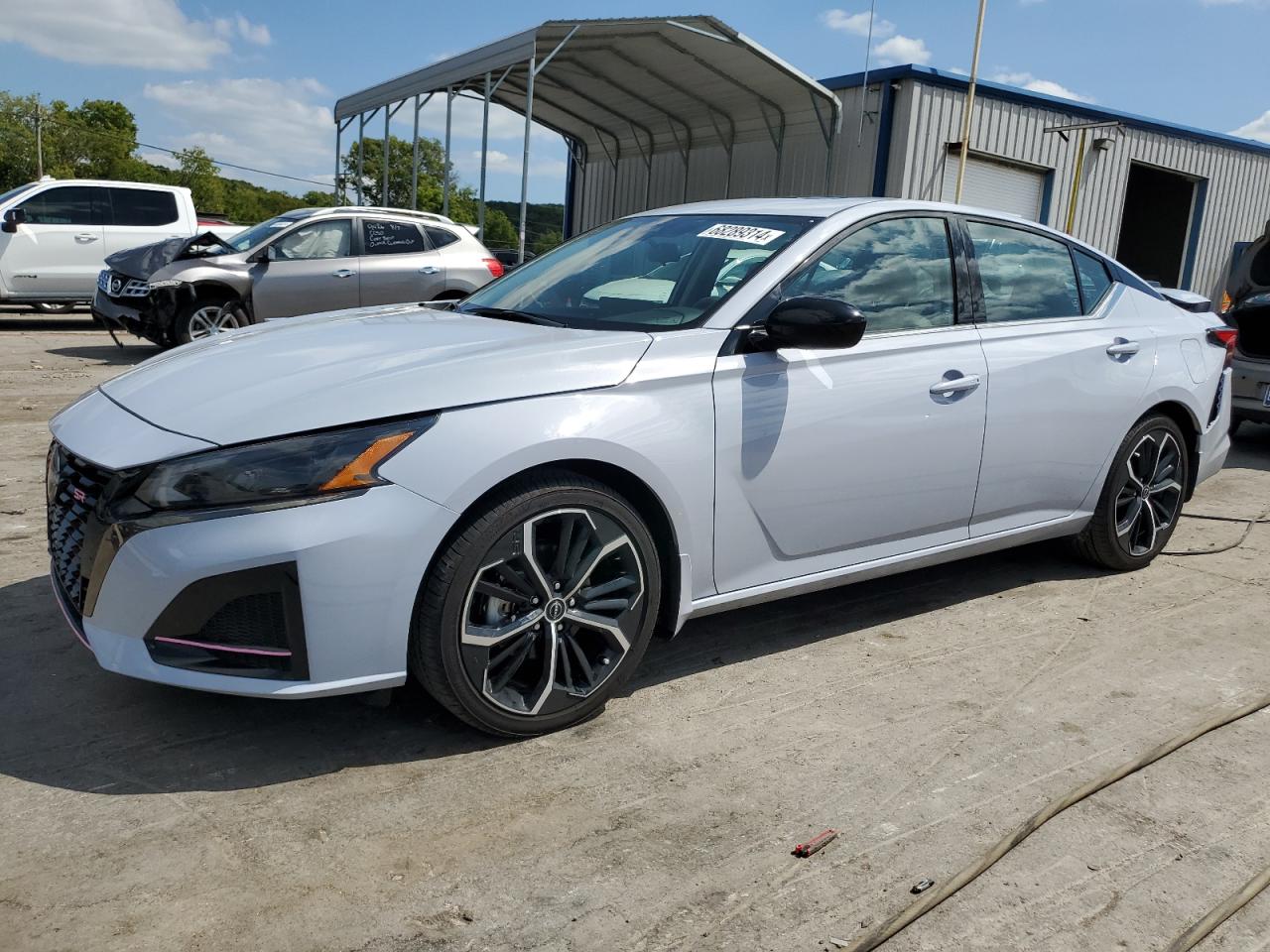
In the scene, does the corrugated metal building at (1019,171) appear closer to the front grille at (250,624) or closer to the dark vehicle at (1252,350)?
the dark vehicle at (1252,350)

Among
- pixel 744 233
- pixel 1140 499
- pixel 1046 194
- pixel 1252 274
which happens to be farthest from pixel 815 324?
pixel 1046 194

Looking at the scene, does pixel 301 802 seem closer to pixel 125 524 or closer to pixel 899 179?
pixel 125 524

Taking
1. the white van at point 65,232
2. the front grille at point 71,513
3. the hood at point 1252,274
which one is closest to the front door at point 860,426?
the front grille at point 71,513

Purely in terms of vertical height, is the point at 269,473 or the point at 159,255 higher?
the point at 159,255

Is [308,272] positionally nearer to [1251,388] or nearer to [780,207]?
[780,207]

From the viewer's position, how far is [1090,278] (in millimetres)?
4539

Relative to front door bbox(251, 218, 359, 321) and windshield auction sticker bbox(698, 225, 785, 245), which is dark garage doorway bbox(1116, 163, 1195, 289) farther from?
windshield auction sticker bbox(698, 225, 785, 245)

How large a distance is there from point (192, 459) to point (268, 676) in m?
0.55

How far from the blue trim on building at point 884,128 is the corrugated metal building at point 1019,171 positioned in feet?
0.05

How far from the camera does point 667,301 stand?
3.45 meters

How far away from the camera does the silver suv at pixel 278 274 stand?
1053 centimetres

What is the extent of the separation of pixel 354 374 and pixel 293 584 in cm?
60

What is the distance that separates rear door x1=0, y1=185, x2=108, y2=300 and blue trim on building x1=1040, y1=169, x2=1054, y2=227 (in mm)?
13524

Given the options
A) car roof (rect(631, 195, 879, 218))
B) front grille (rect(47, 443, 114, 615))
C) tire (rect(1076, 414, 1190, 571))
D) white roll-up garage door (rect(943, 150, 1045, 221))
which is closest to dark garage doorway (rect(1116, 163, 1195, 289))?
white roll-up garage door (rect(943, 150, 1045, 221))
